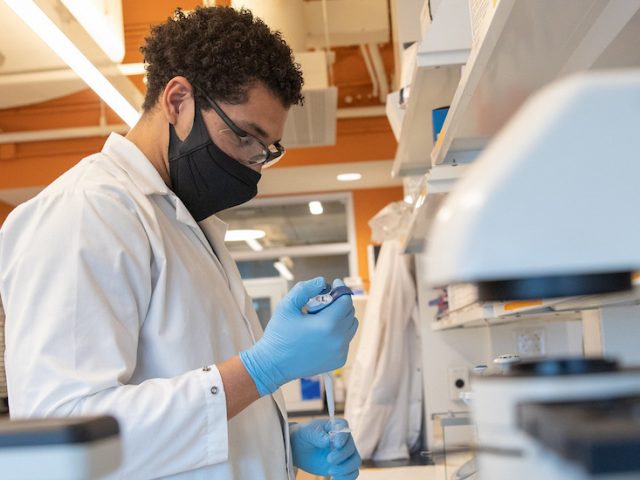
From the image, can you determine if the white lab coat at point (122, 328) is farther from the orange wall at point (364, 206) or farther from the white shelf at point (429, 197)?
the orange wall at point (364, 206)

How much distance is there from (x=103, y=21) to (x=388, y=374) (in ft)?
7.17

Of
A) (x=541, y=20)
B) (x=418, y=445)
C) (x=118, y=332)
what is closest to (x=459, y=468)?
(x=118, y=332)

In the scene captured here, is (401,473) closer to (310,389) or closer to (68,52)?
(68,52)

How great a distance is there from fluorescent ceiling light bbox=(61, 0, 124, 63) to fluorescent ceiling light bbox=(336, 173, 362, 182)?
10.6 feet

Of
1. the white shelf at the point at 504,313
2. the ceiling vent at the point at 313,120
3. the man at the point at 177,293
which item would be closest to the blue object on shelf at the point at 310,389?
the ceiling vent at the point at 313,120

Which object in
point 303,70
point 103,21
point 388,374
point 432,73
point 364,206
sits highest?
point 103,21

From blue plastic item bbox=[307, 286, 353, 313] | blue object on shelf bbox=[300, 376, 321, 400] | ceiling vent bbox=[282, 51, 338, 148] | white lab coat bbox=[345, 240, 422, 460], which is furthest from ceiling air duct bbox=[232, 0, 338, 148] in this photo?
blue object on shelf bbox=[300, 376, 321, 400]

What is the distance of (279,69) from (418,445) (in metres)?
2.62

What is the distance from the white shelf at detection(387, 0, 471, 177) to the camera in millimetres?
1588

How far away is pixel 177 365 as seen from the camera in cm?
147

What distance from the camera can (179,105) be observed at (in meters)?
1.74

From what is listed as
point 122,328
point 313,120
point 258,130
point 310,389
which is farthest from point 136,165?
point 310,389

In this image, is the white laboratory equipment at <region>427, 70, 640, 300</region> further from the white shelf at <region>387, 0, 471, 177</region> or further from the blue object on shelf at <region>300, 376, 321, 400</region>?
the blue object on shelf at <region>300, 376, 321, 400</region>

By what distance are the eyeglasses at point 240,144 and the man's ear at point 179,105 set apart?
4cm
